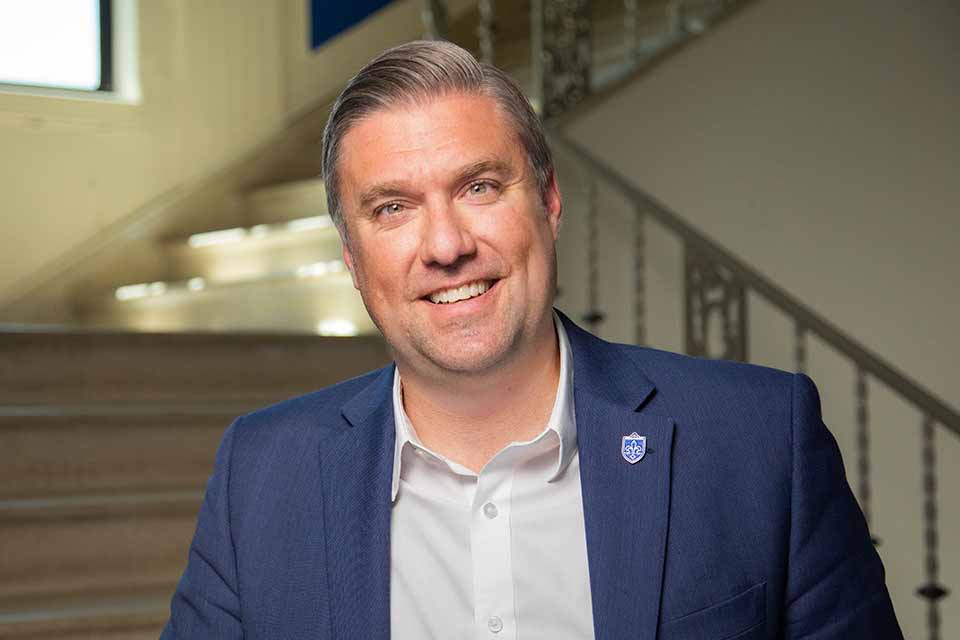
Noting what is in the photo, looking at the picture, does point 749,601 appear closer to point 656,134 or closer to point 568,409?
point 568,409

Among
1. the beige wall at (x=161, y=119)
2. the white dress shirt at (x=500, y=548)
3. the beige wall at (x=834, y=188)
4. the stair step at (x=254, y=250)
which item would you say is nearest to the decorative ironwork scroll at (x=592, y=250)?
the beige wall at (x=834, y=188)

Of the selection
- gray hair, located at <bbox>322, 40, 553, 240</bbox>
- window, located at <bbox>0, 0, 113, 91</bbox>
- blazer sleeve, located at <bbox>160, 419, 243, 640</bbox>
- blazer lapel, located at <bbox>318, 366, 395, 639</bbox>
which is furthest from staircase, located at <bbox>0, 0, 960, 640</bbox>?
gray hair, located at <bbox>322, 40, 553, 240</bbox>

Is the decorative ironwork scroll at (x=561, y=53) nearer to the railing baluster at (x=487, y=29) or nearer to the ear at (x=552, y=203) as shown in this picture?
the railing baluster at (x=487, y=29)

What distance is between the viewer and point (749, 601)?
126 centimetres

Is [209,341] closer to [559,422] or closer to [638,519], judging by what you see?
[559,422]

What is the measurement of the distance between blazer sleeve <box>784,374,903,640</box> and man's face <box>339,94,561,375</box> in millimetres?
327

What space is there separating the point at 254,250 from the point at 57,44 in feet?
4.13

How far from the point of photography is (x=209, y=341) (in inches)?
143

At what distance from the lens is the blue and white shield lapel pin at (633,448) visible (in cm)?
132

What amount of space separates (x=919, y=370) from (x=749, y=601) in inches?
108

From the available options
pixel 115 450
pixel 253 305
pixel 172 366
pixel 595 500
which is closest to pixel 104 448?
pixel 115 450

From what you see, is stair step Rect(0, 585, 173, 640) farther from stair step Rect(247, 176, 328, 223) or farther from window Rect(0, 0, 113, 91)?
window Rect(0, 0, 113, 91)

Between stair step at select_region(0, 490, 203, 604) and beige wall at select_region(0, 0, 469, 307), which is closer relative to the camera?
stair step at select_region(0, 490, 203, 604)

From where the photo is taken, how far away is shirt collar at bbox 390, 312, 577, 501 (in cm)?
136
